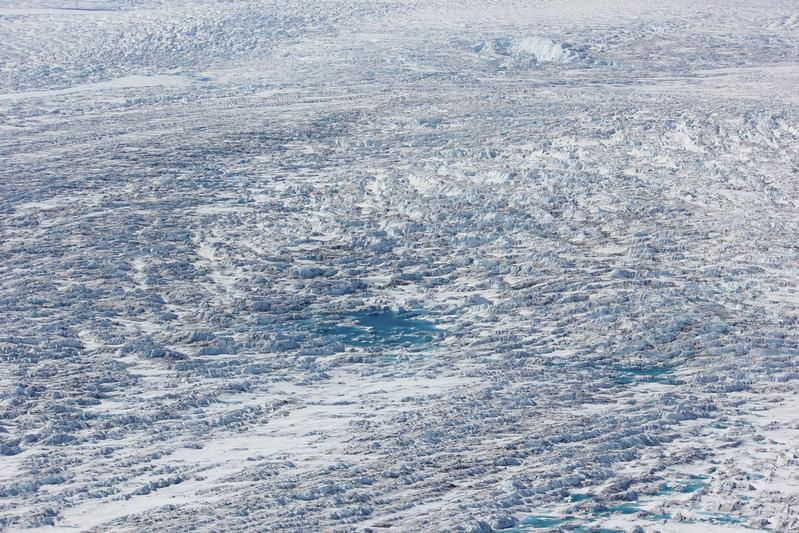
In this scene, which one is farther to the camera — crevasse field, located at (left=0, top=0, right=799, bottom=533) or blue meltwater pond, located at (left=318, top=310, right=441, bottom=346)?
blue meltwater pond, located at (left=318, top=310, right=441, bottom=346)

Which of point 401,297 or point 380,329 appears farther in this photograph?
point 401,297

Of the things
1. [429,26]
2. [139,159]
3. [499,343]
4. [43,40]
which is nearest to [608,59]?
[429,26]

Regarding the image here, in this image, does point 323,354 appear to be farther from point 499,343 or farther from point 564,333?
point 564,333

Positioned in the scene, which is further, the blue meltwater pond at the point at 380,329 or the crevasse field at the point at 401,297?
the blue meltwater pond at the point at 380,329

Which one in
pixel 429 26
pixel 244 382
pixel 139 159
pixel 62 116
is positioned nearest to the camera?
pixel 244 382
